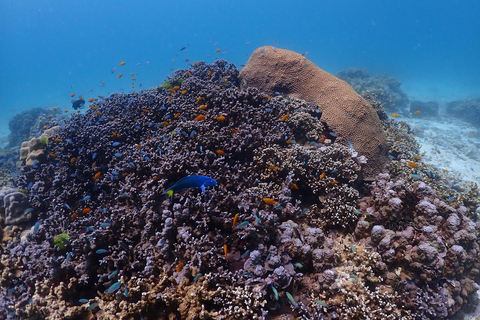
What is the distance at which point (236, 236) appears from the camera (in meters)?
3.79

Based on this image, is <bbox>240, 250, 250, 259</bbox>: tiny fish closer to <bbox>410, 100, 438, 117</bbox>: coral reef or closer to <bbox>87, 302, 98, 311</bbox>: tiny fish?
<bbox>87, 302, 98, 311</bbox>: tiny fish

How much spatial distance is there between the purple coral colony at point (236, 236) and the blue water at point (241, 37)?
5170 cm

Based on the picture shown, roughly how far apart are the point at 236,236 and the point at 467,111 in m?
31.9

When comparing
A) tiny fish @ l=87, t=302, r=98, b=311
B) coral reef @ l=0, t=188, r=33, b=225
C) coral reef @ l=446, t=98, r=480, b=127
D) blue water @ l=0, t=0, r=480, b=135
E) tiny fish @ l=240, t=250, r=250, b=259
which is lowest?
tiny fish @ l=87, t=302, r=98, b=311

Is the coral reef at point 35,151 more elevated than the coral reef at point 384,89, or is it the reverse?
the coral reef at point 384,89

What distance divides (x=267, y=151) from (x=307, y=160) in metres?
0.99

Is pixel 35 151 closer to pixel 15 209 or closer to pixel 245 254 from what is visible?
pixel 15 209

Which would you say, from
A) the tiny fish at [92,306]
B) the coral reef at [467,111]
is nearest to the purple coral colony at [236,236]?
the tiny fish at [92,306]

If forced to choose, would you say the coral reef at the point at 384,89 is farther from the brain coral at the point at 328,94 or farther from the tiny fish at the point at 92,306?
the tiny fish at the point at 92,306

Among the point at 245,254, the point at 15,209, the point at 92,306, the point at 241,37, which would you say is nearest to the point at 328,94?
the point at 245,254

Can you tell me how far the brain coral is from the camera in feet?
21.5

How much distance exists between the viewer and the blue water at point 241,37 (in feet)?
211

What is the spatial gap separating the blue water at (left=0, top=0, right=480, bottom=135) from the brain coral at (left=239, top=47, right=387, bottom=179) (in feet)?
158

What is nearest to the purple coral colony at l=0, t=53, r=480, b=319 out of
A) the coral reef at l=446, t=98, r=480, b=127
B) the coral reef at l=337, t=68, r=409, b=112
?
the coral reef at l=337, t=68, r=409, b=112
